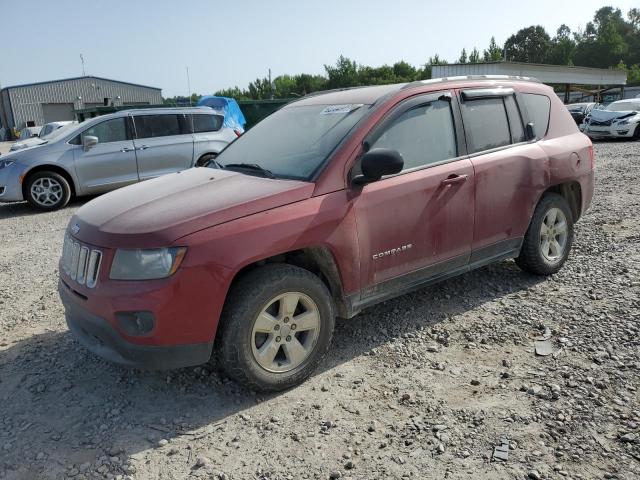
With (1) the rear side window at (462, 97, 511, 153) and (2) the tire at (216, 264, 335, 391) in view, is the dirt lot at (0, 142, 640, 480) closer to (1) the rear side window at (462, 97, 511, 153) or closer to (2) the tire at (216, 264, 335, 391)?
(2) the tire at (216, 264, 335, 391)

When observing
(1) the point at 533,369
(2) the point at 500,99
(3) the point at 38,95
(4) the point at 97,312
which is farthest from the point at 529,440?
(3) the point at 38,95

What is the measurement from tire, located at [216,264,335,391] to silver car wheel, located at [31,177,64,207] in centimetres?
785

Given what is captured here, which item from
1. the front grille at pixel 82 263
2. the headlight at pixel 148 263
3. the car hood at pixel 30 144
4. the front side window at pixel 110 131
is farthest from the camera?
the car hood at pixel 30 144

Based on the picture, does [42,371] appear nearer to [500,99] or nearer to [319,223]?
[319,223]

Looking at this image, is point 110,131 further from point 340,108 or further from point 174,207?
point 174,207

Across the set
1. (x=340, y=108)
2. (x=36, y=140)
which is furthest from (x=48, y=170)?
(x=340, y=108)

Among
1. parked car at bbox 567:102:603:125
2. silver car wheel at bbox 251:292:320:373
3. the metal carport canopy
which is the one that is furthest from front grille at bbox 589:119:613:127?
silver car wheel at bbox 251:292:320:373

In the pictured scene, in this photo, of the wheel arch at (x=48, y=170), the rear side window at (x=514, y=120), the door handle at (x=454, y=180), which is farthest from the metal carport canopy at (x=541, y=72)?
the door handle at (x=454, y=180)

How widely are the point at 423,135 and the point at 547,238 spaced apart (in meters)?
1.80

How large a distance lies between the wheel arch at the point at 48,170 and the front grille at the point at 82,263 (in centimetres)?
699

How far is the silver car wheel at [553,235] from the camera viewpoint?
469 cm

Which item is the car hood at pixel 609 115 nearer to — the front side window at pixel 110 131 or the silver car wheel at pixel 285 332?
the front side window at pixel 110 131

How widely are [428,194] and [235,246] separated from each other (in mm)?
1511

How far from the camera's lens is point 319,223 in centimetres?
318
